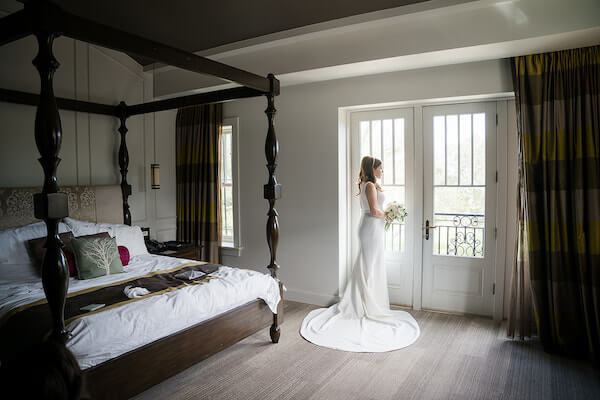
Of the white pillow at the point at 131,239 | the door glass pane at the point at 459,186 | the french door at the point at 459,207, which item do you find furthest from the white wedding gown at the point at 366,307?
the white pillow at the point at 131,239

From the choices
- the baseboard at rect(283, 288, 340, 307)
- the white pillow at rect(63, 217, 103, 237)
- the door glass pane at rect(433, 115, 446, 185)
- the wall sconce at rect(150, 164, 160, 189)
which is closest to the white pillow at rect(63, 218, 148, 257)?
the white pillow at rect(63, 217, 103, 237)

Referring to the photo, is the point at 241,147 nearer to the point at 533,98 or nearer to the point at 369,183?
the point at 369,183

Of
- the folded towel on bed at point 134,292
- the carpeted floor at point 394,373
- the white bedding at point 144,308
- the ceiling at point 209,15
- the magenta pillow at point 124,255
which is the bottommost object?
the carpeted floor at point 394,373

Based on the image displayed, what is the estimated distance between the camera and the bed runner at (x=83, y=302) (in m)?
2.37

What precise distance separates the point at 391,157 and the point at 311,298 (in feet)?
6.01

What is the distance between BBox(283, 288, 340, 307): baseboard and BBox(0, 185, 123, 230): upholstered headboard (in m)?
2.10

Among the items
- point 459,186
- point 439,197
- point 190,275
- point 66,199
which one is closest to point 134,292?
point 190,275

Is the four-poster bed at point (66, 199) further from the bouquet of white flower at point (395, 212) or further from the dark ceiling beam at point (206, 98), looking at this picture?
the bouquet of white flower at point (395, 212)

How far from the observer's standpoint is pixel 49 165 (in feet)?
6.37

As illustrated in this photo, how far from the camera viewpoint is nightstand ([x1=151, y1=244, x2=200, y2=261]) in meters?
4.55

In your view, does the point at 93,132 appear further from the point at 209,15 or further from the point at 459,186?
the point at 459,186

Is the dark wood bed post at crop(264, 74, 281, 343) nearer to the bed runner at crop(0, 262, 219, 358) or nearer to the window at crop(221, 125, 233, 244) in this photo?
the bed runner at crop(0, 262, 219, 358)

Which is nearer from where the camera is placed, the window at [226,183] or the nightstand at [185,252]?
the nightstand at [185,252]

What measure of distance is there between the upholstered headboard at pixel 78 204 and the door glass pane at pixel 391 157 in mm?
2894
